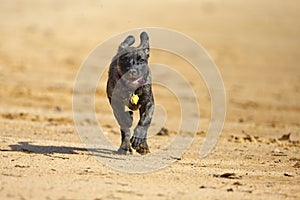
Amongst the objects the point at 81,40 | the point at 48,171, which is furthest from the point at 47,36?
the point at 48,171

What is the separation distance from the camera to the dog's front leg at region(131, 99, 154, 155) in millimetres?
9203

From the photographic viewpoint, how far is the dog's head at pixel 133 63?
30.3 ft

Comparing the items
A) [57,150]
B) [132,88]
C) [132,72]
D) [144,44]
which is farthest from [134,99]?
[57,150]

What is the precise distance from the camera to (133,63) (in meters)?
9.27

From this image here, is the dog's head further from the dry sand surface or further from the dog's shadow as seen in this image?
the dry sand surface

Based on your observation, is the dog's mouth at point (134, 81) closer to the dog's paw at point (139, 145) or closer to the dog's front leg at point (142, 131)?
the dog's front leg at point (142, 131)

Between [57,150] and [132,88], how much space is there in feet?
4.23

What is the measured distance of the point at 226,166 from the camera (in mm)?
8906

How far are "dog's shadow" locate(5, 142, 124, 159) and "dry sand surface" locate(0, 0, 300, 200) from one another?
27 millimetres

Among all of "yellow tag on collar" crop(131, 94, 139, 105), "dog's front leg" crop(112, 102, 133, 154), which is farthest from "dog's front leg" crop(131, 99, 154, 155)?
"dog's front leg" crop(112, 102, 133, 154)

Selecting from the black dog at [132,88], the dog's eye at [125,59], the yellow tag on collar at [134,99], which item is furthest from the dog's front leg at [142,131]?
the dog's eye at [125,59]

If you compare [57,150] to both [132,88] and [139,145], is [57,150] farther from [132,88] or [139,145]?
[132,88]

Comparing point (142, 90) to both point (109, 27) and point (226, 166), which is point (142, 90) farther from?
point (109, 27)

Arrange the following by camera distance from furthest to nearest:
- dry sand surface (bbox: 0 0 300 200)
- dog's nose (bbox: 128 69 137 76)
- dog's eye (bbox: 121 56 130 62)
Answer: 1. dog's eye (bbox: 121 56 130 62)
2. dog's nose (bbox: 128 69 137 76)
3. dry sand surface (bbox: 0 0 300 200)
